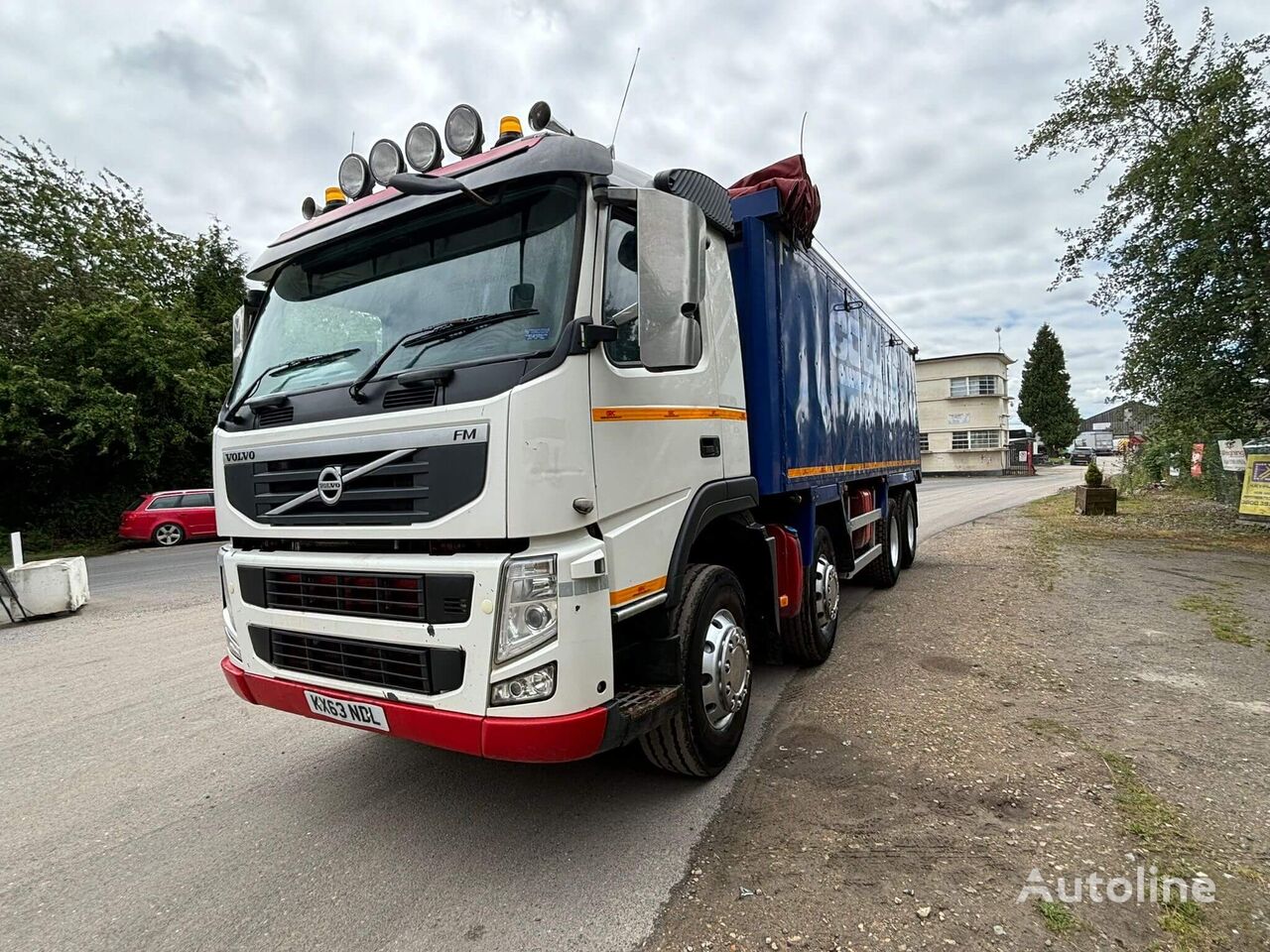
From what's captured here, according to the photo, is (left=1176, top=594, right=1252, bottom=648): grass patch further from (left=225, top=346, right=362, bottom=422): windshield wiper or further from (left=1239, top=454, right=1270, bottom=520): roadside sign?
(left=1239, top=454, right=1270, bottom=520): roadside sign

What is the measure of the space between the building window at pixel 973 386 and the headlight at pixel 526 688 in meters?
53.1

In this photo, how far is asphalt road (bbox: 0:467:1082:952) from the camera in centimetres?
236

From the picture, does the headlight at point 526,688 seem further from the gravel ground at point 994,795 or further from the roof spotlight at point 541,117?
the roof spotlight at point 541,117

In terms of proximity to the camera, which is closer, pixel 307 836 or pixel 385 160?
pixel 307 836

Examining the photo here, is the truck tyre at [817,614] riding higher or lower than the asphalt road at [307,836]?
higher

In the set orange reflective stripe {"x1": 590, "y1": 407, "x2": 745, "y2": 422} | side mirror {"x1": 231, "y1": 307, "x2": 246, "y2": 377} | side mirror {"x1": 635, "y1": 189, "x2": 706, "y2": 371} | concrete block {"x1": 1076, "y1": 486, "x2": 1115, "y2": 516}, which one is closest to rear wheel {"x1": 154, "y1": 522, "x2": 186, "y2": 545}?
side mirror {"x1": 231, "y1": 307, "x2": 246, "y2": 377}

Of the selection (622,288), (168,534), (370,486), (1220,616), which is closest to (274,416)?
(370,486)

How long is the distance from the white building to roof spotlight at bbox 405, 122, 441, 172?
1989 inches

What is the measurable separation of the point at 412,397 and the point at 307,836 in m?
1.97

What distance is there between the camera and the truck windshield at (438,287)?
260cm

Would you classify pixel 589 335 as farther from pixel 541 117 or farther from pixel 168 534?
pixel 168 534

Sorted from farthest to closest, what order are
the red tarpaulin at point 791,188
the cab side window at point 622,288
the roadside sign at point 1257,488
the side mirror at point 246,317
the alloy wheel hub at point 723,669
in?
1. the roadside sign at point 1257,488
2. the red tarpaulin at point 791,188
3. the side mirror at point 246,317
4. the alloy wheel hub at point 723,669
5. the cab side window at point 622,288

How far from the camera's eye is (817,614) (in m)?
4.79

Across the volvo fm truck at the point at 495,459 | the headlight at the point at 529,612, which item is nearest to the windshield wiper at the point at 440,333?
the volvo fm truck at the point at 495,459
